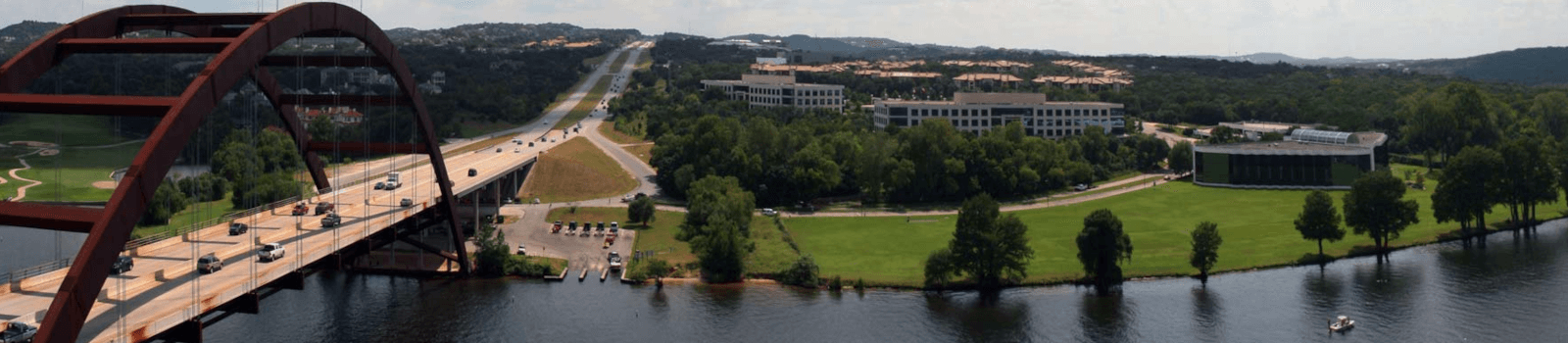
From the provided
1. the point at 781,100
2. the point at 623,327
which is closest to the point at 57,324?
the point at 623,327

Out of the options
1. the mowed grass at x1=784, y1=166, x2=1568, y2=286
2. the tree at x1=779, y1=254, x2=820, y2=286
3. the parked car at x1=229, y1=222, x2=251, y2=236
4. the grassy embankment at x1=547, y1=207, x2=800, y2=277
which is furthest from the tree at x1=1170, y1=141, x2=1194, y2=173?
the parked car at x1=229, y1=222, x2=251, y2=236

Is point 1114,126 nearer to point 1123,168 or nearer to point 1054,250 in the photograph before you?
point 1123,168

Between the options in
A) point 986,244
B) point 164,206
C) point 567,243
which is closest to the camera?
point 986,244

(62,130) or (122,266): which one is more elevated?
(62,130)

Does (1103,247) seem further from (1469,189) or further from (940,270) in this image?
(1469,189)

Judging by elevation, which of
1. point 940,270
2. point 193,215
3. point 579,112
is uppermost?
point 579,112

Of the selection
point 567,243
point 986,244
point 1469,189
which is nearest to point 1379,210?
point 1469,189

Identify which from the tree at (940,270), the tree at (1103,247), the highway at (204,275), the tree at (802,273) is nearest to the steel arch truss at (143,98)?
the highway at (204,275)

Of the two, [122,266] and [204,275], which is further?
[204,275]
